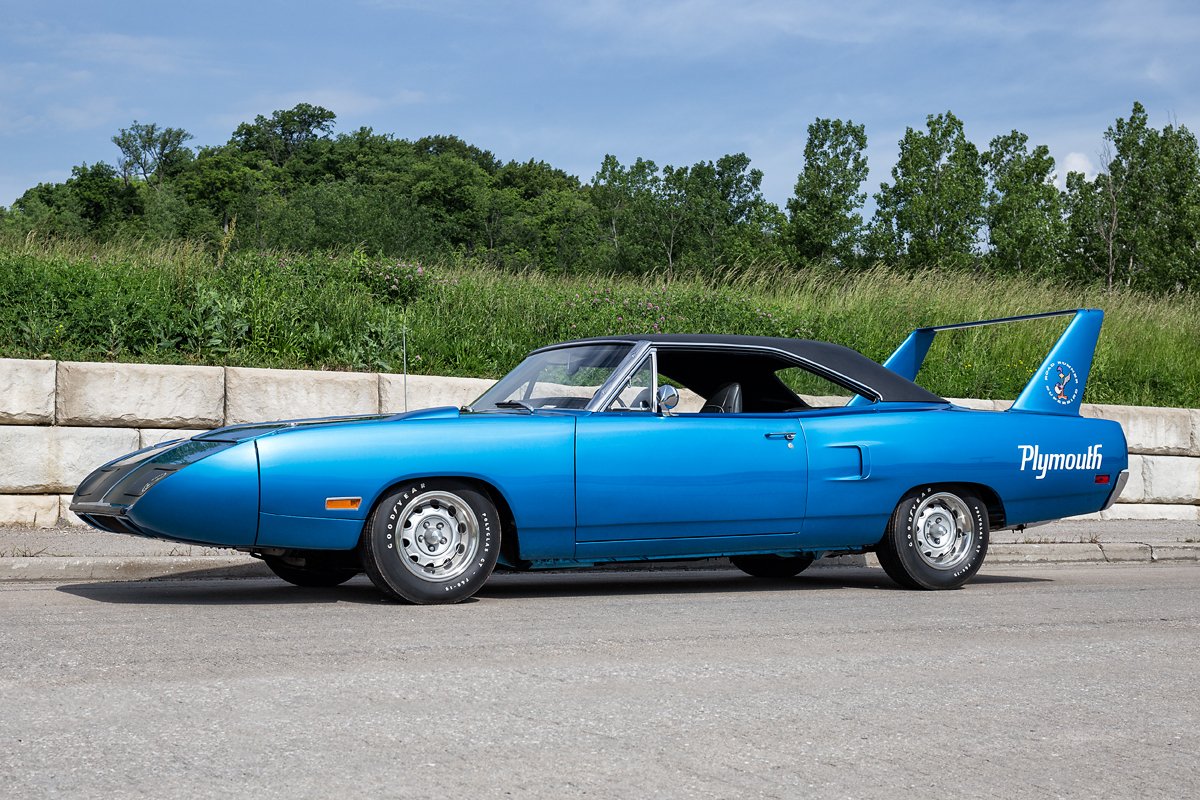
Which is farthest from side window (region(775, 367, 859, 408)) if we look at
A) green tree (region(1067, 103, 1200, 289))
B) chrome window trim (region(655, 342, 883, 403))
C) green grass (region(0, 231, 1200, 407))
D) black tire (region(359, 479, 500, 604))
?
green tree (region(1067, 103, 1200, 289))

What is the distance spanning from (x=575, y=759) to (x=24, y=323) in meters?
9.42

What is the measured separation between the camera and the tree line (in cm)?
3266

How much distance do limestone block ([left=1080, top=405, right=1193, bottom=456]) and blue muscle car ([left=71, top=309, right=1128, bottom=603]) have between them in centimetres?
501

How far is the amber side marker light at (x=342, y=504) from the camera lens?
21.1ft

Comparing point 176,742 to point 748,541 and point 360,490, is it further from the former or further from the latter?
point 748,541

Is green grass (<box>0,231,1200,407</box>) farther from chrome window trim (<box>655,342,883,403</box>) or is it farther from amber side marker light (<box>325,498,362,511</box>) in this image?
amber side marker light (<box>325,498,362,511</box>)

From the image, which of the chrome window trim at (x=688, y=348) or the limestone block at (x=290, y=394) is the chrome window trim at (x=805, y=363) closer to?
the chrome window trim at (x=688, y=348)

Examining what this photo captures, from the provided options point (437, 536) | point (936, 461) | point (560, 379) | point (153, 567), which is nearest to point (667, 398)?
point (560, 379)

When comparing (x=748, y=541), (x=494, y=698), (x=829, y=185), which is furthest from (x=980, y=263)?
(x=494, y=698)

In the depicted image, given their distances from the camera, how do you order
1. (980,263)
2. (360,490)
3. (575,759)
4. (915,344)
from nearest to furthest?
1. (575,759)
2. (360,490)
3. (915,344)
4. (980,263)

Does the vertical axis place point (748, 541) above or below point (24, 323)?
below

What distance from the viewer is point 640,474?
7066mm

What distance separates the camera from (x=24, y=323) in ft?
37.7

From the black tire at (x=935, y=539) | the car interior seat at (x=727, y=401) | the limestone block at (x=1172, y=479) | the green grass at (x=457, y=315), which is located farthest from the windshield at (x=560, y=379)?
the limestone block at (x=1172, y=479)
